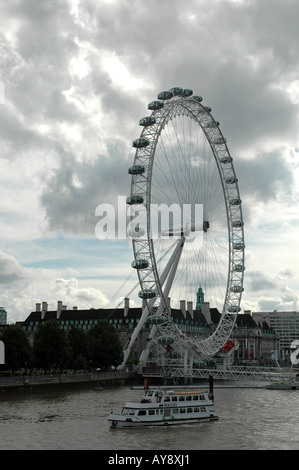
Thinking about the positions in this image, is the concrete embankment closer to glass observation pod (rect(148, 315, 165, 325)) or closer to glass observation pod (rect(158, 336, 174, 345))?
glass observation pod (rect(158, 336, 174, 345))

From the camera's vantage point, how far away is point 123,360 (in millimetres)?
91750

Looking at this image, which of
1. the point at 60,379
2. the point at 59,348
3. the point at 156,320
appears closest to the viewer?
the point at 156,320

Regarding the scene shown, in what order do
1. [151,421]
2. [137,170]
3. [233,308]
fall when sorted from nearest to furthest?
[151,421]
[137,170]
[233,308]

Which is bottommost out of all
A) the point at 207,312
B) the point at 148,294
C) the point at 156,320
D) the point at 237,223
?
the point at 156,320

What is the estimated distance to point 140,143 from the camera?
65.4 meters

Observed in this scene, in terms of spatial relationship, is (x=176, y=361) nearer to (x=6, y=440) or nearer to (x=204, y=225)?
(x=204, y=225)

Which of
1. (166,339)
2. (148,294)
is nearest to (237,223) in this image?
(166,339)

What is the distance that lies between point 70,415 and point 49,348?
2988 centimetres

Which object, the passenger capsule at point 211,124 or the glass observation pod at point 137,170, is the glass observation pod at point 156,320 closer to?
the glass observation pod at point 137,170

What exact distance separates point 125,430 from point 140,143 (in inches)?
1416

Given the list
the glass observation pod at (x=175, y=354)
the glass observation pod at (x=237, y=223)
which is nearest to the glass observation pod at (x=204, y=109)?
the glass observation pod at (x=237, y=223)

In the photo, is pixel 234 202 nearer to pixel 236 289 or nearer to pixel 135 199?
pixel 236 289
